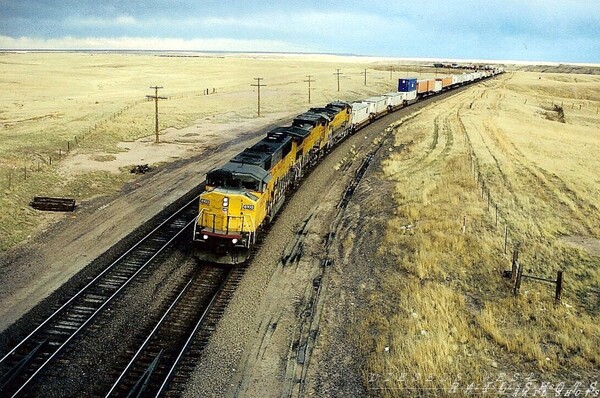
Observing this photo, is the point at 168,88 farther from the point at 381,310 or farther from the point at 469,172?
the point at 381,310

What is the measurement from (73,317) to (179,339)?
3.78 m

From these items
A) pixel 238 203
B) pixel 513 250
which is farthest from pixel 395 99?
pixel 238 203

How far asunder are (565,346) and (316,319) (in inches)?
287

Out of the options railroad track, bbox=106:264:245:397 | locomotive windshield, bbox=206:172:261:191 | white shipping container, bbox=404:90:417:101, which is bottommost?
railroad track, bbox=106:264:245:397

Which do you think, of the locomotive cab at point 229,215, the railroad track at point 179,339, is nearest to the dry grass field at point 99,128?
the locomotive cab at point 229,215

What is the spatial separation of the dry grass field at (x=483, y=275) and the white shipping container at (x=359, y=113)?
7.18 metres

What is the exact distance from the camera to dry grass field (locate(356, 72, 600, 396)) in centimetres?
1325

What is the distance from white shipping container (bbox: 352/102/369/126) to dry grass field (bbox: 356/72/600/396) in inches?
283

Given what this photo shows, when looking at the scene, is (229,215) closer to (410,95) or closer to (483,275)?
(483,275)

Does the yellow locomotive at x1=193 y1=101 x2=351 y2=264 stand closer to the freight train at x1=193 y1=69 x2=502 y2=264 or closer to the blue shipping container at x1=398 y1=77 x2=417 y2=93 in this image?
the freight train at x1=193 y1=69 x2=502 y2=264

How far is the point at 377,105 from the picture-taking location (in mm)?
57375

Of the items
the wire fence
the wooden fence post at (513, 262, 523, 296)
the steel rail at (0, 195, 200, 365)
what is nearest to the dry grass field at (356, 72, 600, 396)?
the wire fence

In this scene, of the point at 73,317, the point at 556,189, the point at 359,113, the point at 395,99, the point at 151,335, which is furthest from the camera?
the point at 395,99

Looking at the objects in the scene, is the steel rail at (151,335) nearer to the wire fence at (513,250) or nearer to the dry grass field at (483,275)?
the dry grass field at (483,275)
